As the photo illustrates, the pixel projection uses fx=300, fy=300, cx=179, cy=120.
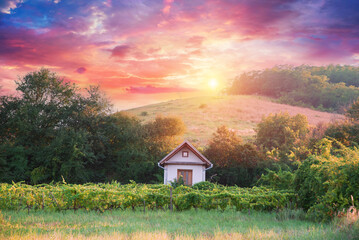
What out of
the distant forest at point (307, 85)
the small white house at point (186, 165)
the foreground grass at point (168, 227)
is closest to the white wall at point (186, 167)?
the small white house at point (186, 165)

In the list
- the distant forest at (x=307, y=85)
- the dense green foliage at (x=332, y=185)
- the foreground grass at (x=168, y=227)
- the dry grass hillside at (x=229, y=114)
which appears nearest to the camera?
the foreground grass at (x=168, y=227)

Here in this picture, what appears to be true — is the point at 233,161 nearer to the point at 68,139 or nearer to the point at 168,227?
the point at 68,139

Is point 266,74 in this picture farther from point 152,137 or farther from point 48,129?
point 48,129

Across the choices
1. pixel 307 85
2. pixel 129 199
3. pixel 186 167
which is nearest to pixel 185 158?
pixel 186 167

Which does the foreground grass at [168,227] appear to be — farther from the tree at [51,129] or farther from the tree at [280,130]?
Result: the tree at [280,130]

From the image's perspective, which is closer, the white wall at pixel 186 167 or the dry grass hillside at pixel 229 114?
the white wall at pixel 186 167

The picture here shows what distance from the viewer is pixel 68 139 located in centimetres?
2806

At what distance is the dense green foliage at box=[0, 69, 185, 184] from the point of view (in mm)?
27641

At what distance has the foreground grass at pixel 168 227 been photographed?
8.50 meters

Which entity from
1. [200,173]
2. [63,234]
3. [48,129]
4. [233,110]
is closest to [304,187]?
[63,234]

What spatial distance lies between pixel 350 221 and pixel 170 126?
26936mm

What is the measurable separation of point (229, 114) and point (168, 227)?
58447 millimetres

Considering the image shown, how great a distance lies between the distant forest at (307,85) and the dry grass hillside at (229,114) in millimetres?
4931

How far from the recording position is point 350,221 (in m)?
9.01
